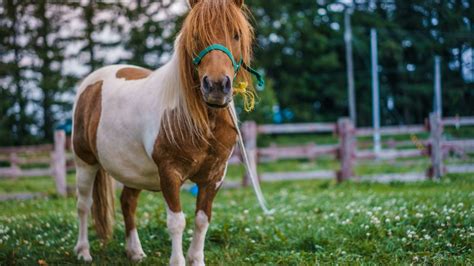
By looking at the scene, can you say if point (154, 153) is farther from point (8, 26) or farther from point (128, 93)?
point (8, 26)

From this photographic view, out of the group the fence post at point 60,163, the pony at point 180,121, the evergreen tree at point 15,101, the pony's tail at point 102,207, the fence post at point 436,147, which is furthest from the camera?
the evergreen tree at point 15,101

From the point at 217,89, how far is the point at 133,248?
225cm

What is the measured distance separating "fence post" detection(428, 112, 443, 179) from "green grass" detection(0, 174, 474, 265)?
380 cm

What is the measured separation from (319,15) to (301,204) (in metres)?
27.7

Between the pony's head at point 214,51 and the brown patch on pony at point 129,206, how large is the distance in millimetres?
1786

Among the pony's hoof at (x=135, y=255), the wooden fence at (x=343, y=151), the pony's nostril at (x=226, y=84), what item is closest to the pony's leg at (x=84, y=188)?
the pony's hoof at (x=135, y=255)

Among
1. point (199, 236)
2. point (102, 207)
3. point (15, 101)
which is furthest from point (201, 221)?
point (15, 101)

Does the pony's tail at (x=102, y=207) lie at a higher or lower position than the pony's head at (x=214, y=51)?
lower

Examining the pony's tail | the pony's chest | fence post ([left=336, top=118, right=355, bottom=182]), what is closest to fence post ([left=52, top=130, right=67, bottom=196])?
the pony's tail

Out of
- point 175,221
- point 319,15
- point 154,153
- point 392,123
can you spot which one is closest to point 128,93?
point 154,153

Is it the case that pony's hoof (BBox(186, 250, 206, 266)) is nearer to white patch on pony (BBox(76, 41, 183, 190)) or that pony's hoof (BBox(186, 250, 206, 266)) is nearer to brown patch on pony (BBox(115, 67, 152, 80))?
white patch on pony (BBox(76, 41, 183, 190))

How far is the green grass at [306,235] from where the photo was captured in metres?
4.11

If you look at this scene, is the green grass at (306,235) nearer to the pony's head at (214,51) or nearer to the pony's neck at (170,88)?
the pony's neck at (170,88)

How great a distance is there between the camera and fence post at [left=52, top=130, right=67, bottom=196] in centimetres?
1063
